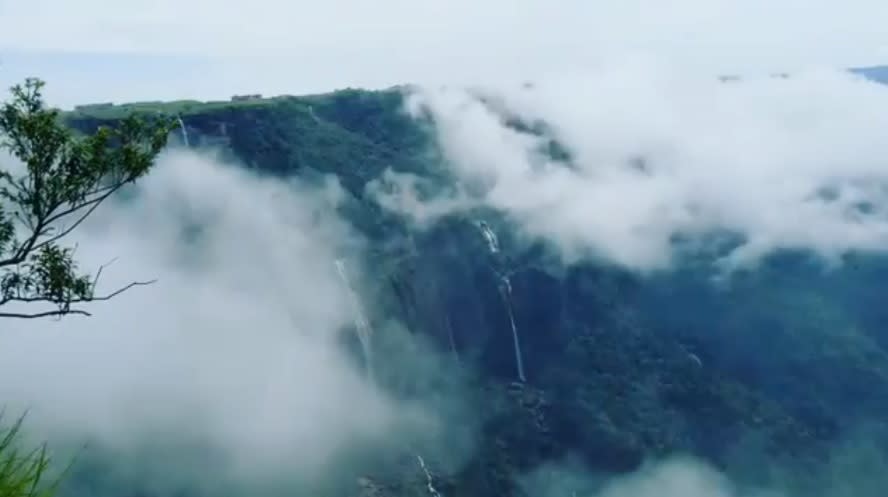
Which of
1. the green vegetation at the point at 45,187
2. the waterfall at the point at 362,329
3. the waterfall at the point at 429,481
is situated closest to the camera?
the green vegetation at the point at 45,187

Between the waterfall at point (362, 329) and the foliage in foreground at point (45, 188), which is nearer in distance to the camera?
the foliage in foreground at point (45, 188)

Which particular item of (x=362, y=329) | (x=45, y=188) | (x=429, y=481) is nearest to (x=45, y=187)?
(x=45, y=188)

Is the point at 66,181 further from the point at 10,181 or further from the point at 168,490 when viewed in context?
the point at 168,490

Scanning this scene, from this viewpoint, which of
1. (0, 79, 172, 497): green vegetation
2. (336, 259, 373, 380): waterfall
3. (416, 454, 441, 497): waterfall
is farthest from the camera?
(336, 259, 373, 380): waterfall

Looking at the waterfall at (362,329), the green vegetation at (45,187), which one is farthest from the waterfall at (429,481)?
the green vegetation at (45,187)

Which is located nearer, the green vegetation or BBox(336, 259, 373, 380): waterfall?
the green vegetation

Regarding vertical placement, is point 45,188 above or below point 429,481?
above

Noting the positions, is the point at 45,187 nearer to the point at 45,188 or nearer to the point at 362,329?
the point at 45,188

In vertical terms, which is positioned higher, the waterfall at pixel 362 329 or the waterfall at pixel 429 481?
the waterfall at pixel 362 329

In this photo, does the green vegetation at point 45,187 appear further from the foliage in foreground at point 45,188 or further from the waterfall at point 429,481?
the waterfall at point 429,481

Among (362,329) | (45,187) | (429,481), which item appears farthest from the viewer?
(362,329)

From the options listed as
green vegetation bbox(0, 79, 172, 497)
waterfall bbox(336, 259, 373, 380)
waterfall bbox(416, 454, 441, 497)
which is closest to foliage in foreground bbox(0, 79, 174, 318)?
green vegetation bbox(0, 79, 172, 497)

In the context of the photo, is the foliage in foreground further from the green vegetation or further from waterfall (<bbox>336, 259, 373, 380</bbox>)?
waterfall (<bbox>336, 259, 373, 380</bbox>)
